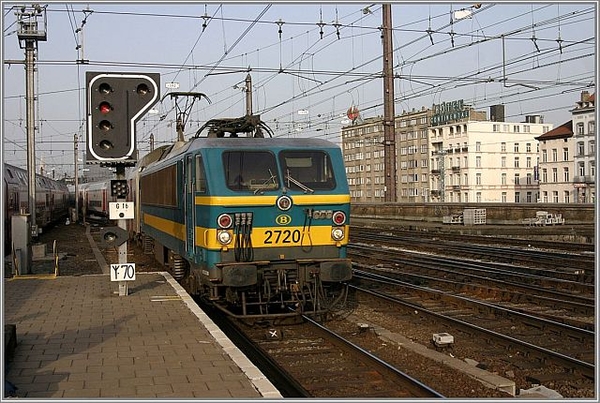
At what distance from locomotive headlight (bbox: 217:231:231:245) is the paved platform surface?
109cm

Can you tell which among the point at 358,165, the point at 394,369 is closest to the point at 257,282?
the point at 394,369

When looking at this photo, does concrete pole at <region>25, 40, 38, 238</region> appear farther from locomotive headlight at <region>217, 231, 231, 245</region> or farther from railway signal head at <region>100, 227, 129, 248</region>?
locomotive headlight at <region>217, 231, 231, 245</region>

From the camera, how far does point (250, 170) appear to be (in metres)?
10.4

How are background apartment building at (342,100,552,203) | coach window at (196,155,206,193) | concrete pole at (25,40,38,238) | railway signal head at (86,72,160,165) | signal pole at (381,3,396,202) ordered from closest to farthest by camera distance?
coach window at (196,155,206,193)
railway signal head at (86,72,160,165)
concrete pole at (25,40,38,238)
signal pole at (381,3,396,202)
background apartment building at (342,100,552,203)

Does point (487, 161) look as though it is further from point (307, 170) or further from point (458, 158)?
point (307, 170)

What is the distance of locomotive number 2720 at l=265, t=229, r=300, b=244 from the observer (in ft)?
33.8

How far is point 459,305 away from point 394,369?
5279 millimetres

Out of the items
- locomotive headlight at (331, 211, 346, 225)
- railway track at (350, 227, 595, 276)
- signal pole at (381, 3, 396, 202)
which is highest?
signal pole at (381, 3, 396, 202)

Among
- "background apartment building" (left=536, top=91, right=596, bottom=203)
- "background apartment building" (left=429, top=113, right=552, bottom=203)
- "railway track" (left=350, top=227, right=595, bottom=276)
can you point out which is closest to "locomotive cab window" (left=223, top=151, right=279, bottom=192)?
"railway track" (left=350, top=227, right=595, bottom=276)

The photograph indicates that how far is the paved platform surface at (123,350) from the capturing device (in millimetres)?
6453

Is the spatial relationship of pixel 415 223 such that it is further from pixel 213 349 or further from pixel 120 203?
pixel 213 349

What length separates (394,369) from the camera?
25.1 ft

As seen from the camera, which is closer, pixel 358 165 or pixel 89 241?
pixel 89 241

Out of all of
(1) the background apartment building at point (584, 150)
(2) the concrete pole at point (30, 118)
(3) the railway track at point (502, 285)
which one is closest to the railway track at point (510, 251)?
(3) the railway track at point (502, 285)
